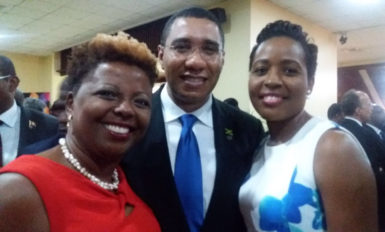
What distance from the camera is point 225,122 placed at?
1.79 metres

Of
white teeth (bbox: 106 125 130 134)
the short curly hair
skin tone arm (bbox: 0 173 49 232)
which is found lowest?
skin tone arm (bbox: 0 173 49 232)

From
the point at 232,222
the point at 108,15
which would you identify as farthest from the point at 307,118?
the point at 108,15

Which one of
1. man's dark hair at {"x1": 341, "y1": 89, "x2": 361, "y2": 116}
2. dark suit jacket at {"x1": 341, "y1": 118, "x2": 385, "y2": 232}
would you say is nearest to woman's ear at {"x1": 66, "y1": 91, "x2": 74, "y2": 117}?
dark suit jacket at {"x1": 341, "y1": 118, "x2": 385, "y2": 232}

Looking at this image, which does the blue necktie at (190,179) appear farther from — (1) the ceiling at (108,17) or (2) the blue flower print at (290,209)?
(1) the ceiling at (108,17)

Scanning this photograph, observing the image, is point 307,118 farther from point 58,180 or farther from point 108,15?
point 108,15

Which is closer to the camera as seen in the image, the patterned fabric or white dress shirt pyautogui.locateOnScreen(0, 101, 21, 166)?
the patterned fabric

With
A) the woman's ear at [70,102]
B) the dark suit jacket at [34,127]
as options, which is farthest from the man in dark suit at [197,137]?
the dark suit jacket at [34,127]

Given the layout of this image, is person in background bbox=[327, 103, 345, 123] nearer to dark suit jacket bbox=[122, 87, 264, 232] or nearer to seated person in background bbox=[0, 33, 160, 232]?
dark suit jacket bbox=[122, 87, 264, 232]

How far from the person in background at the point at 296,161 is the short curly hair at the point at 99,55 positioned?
576 millimetres

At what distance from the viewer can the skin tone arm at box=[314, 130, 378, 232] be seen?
1243 millimetres

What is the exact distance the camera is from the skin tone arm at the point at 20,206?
963 mm

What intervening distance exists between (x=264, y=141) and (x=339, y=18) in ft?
15.5

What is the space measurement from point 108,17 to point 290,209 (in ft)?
16.6

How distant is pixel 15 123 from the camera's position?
273cm
